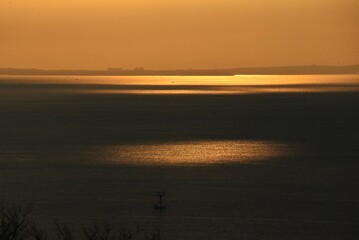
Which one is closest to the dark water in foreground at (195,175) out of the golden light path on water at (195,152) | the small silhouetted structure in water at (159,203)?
the golden light path on water at (195,152)

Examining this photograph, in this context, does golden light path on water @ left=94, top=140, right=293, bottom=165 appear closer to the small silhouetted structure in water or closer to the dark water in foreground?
the dark water in foreground

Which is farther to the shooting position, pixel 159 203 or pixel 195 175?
pixel 195 175

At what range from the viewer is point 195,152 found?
41.7 m

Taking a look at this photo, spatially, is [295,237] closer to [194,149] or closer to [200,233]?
[200,233]

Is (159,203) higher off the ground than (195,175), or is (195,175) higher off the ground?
(195,175)

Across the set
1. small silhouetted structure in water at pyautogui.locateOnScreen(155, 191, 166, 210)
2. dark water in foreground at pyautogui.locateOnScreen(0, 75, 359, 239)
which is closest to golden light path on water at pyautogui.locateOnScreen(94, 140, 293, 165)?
dark water in foreground at pyautogui.locateOnScreen(0, 75, 359, 239)

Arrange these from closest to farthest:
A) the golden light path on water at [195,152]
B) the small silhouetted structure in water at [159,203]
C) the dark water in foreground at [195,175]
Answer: the dark water in foreground at [195,175] → the small silhouetted structure in water at [159,203] → the golden light path on water at [195,152]

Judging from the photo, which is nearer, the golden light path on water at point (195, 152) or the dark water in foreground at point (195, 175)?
the dark water in foreground at point (195, 175)

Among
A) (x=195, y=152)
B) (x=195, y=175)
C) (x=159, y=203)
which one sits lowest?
(x=159, y=203)

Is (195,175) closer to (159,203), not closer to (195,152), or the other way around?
(159,203)

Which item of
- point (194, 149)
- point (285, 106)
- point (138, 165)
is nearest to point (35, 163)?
point (138, 165)

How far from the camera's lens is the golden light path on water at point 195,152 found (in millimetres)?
38375

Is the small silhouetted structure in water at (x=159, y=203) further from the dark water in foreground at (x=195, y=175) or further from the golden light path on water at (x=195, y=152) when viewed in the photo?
the golden light path on water at (x=195, y=152)

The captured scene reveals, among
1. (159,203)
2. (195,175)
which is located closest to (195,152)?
(195,175)
